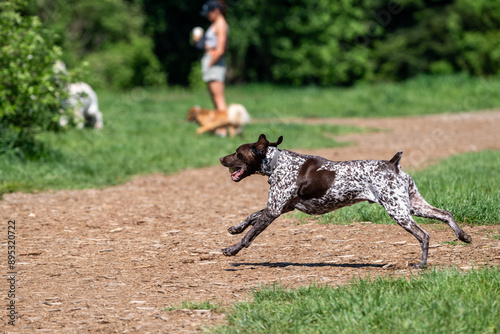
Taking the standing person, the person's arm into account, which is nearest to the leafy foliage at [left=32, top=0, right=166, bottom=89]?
the standing person

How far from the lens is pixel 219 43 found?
14.9 meters

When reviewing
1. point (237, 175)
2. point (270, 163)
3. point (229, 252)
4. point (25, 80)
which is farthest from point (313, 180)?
point (25, 80)

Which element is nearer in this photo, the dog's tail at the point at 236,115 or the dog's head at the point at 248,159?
the dog's head at the point at 248,159

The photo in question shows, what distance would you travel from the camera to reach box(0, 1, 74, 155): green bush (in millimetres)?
10234

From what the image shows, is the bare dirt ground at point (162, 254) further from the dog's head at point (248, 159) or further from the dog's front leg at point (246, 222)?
the dog's head at point (248, 159)

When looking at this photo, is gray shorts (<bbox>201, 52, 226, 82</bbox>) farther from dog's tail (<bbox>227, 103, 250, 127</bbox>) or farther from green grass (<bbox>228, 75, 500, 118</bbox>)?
green grass (<bbox>228, 75, 500, 118</bbox>)

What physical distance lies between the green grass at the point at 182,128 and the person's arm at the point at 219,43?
5.53 ft

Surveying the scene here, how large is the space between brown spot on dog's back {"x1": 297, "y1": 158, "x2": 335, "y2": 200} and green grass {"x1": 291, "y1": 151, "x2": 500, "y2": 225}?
1.61 metres

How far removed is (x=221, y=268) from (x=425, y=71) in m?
24.5

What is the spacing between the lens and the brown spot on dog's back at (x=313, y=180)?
5.68 m

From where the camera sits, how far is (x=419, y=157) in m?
12.5

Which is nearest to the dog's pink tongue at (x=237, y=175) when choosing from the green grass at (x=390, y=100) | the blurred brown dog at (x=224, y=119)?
the blurred brown dog at (x=224, y=119)

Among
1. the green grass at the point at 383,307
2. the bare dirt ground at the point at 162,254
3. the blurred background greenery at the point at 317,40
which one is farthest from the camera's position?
the blurred background greenery at the point at 317,40

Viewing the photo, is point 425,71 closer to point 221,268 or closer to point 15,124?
point 15,124
